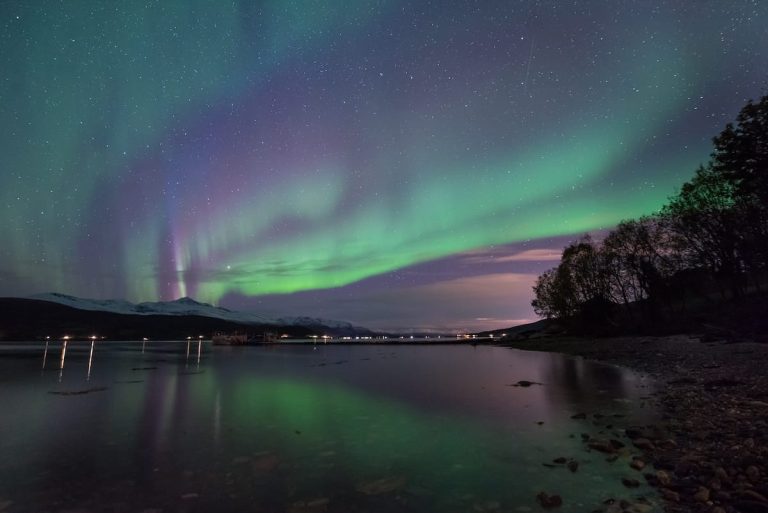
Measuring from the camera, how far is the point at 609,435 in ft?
49.1

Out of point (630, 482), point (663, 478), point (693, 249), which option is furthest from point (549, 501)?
point (693, 249)

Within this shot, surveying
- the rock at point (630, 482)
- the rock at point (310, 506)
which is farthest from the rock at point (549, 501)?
the rock at point (310, 506)

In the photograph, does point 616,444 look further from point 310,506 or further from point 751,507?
point 310,506

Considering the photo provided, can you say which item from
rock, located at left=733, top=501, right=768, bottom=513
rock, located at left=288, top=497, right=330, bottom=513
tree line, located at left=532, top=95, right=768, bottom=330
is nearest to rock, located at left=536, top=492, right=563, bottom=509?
rock, located at left=733, top=501, right=768, bottom=513

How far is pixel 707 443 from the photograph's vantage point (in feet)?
39.7

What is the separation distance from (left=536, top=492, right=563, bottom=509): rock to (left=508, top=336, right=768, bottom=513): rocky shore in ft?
3.38

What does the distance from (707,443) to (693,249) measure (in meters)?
63.5

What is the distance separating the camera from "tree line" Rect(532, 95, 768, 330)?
40.1 metres

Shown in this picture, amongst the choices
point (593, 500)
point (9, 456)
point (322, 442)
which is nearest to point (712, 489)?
point (593, 500)

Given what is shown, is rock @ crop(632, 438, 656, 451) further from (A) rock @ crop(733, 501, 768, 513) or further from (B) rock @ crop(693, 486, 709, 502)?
(A) rock @ crop(733, 501, 768, 513)

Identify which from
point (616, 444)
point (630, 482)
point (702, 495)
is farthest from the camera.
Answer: point (616, 444)

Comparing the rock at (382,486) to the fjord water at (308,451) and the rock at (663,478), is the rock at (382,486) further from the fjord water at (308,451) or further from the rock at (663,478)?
the rock at (663,478)

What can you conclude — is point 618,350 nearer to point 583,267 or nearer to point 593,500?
point 583,267

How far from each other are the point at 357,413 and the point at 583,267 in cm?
8066
